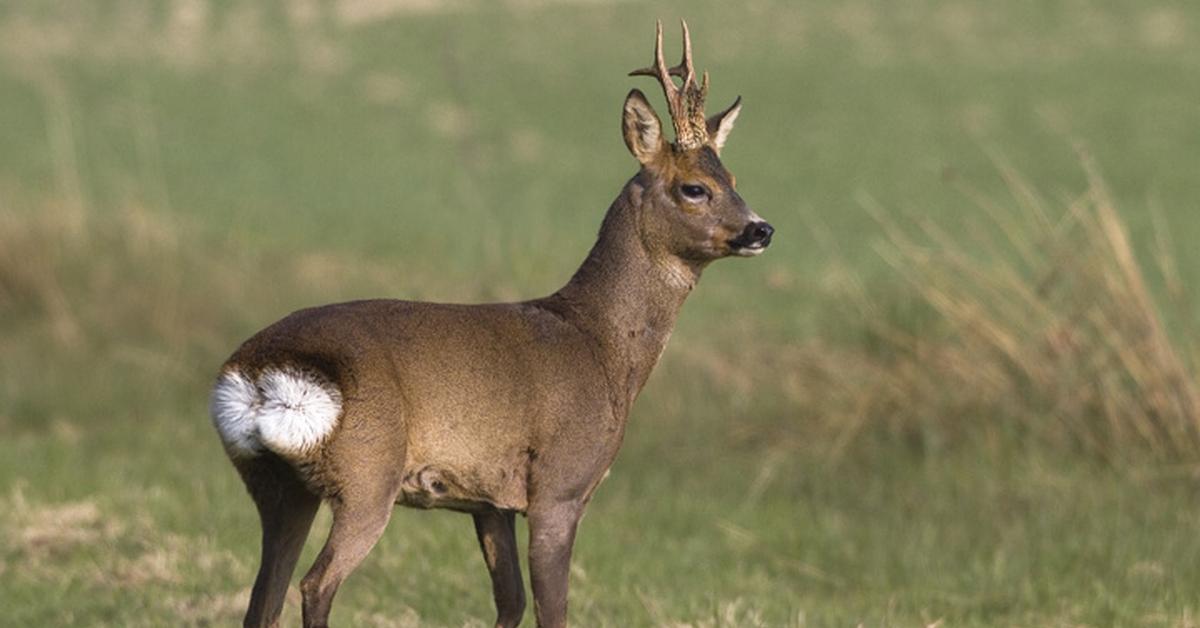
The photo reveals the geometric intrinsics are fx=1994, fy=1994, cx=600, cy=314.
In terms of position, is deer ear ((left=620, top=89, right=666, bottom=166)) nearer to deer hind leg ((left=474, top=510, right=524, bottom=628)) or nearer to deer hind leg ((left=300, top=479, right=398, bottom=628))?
deer hind leg ((left=474, top=510, right=524, bottom=628))

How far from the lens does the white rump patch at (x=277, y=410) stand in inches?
220

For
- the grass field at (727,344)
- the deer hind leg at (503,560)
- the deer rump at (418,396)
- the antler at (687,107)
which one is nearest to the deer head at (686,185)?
the antler at (687,107)

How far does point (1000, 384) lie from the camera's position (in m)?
11.3

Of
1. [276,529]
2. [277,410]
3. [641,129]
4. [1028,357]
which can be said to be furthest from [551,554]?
[1028,357]

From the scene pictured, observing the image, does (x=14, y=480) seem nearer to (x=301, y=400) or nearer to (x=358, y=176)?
(x=301, y=400)

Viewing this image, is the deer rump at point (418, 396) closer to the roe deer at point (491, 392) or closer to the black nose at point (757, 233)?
the roe deer at point (491, 392)

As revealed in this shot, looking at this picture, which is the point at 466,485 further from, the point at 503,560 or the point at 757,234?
the point at 757,234

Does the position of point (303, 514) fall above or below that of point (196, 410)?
above

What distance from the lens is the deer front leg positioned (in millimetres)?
6133

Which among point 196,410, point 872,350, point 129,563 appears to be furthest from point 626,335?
point 196,410

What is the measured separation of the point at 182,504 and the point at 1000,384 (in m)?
4.57

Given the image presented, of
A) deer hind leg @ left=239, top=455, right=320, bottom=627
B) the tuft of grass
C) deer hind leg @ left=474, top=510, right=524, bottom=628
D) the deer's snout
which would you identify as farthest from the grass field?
the deer's snout

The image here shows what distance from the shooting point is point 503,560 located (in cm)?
650

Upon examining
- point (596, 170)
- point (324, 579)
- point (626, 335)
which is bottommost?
point (596, 170)
